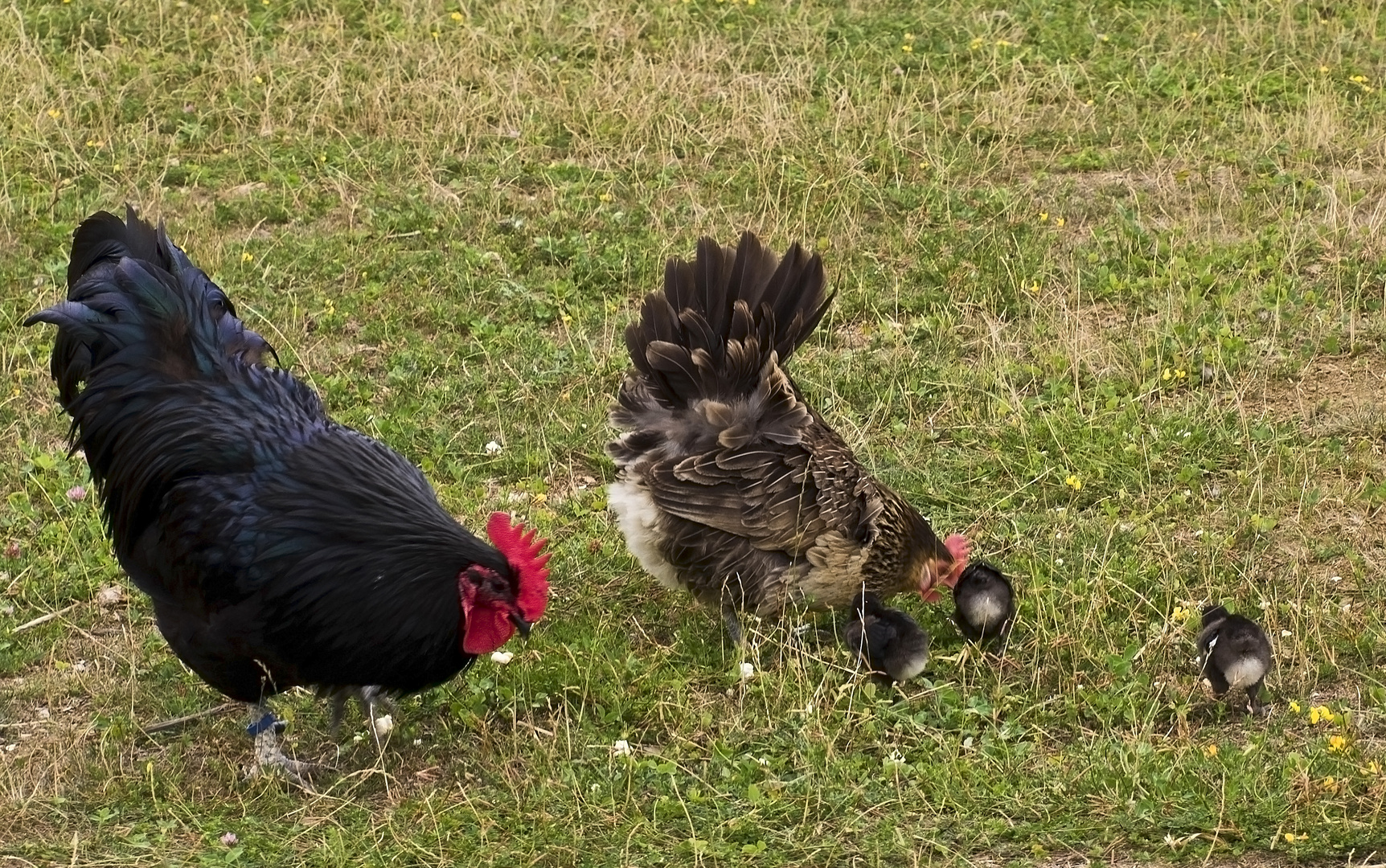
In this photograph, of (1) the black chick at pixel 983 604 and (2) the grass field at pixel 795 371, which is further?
(1) the black chick at pixel 983 604

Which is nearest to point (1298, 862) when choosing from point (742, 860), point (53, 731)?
point (742, 860)

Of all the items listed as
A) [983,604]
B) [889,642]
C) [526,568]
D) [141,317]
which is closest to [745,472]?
[889,642]

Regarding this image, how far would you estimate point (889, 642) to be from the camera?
6051 millimetres

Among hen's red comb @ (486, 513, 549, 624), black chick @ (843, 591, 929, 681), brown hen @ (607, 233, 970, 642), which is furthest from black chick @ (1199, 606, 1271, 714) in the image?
hen's red comb @ (486, 513, 549, 624)

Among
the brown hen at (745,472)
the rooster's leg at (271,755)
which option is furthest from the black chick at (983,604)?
the rooster's leg at (271,755)

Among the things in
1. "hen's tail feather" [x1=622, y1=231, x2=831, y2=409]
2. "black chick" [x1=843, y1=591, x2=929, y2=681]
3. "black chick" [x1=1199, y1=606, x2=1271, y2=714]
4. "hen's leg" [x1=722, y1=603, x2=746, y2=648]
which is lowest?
"hen's leg" [x1=722, y1=603, x2=746, y2=648]

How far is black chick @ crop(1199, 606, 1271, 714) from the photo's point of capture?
5.60 meters

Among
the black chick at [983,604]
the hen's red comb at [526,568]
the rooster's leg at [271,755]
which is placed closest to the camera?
the hen's red comb at [526,568]

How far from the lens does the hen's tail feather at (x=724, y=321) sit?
21.2 ft

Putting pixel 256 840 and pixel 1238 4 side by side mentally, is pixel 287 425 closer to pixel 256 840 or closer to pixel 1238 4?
pixel 256 840

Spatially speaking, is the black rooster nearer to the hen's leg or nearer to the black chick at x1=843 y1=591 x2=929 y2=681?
the hen's leg

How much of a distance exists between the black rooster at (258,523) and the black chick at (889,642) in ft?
5.01

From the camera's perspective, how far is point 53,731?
5949 mm

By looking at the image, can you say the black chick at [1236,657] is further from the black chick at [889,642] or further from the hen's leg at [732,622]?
the hen's leg at [732,622]
